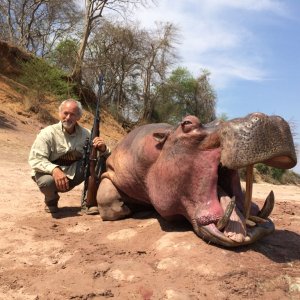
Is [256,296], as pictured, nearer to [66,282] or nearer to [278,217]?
[66,282]

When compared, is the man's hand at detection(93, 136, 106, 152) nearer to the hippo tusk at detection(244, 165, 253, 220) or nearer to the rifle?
the rifle

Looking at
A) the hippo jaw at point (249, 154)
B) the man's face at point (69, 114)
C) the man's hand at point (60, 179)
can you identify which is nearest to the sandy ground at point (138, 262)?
the hippo jaw at point (249, 154)

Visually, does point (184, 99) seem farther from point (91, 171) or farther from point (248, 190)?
point (248, 190)

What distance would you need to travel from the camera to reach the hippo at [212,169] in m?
3.12

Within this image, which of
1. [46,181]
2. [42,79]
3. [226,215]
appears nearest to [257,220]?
[226,215]

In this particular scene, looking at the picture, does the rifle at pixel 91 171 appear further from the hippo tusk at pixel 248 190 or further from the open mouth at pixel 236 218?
the hippo tusk at pixel 248 190

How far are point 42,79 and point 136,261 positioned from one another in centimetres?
1792

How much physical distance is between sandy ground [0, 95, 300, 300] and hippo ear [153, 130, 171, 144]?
0.70 m

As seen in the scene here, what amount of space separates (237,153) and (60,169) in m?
2.37

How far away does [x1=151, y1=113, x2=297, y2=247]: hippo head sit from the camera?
3109mm

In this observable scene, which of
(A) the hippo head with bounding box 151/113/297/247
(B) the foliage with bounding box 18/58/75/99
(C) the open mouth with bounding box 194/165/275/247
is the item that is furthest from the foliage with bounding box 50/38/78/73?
(C) the open mouth with bounding box 194/165/275/247

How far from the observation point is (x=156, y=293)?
2.94 meters

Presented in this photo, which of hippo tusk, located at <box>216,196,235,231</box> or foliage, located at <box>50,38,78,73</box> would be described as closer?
hippo tusk, located at <box>216,196,235,231</box>

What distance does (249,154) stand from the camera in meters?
3.10
